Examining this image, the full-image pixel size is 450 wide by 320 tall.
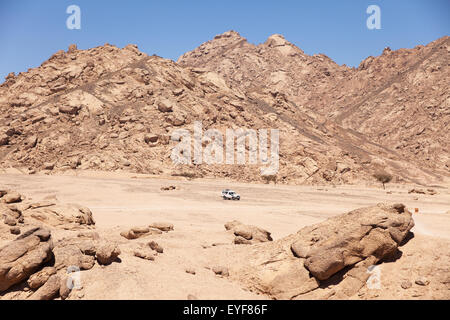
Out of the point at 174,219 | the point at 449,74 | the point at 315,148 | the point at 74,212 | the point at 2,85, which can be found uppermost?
the point at 449,74

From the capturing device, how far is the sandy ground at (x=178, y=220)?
28.2ft

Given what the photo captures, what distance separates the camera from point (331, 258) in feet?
31.1

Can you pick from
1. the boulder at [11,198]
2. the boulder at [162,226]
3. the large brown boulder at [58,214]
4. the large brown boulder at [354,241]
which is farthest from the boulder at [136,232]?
the boulder at [11,198]

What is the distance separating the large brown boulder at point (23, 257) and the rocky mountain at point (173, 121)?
139 feet

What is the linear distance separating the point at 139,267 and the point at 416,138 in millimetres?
95139

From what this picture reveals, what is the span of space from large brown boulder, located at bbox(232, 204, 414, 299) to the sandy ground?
2.10ft

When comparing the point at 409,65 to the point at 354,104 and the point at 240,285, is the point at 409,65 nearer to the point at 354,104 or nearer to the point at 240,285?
the point at 354,104

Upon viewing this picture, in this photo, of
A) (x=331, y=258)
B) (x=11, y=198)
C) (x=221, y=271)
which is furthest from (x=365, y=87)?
(x=221, y=271)

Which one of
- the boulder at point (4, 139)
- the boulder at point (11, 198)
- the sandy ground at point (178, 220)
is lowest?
the sandy ground at point (178, 220)

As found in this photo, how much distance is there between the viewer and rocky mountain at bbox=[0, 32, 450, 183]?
54.6 metres

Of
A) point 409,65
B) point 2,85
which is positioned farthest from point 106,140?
point 409,65

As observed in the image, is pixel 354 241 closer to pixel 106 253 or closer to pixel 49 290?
pixel 106 253

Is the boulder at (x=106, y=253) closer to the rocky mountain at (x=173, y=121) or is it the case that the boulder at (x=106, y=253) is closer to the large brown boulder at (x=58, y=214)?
the large brown boulder at (x=58, y=214)

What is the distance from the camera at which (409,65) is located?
113 m
